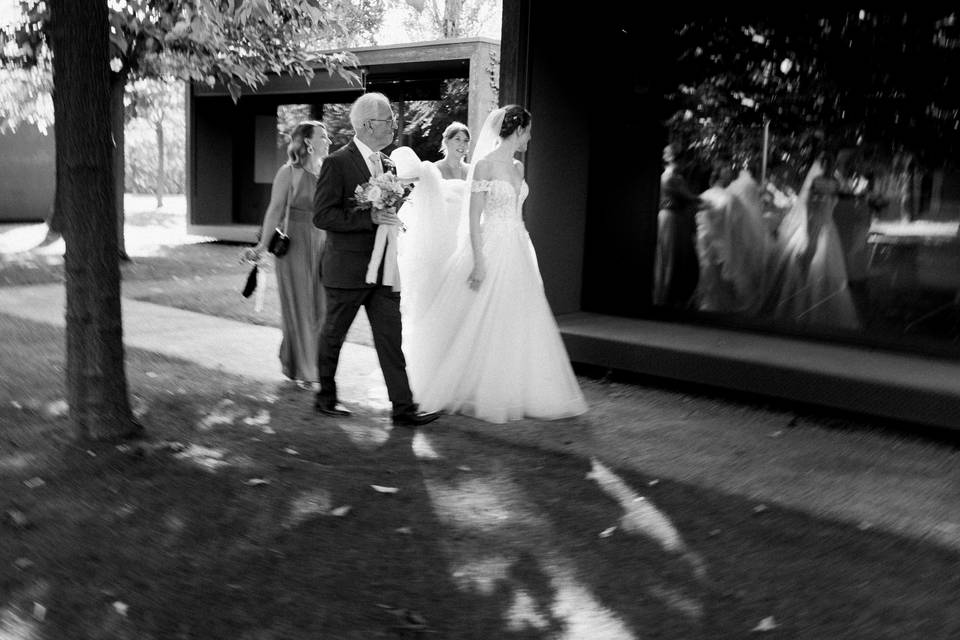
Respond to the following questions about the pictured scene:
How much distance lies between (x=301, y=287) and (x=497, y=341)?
1.93m

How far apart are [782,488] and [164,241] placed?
66.9 ft

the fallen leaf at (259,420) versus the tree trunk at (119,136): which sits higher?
the tree trunk at (119,136)

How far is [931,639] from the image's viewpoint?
11.9 feet

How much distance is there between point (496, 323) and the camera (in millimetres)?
6926

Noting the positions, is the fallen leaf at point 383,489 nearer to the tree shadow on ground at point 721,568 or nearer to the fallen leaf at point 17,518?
the tree shadow on ground at point 721,568

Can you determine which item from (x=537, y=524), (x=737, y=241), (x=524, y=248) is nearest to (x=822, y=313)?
(x=737, y=241)

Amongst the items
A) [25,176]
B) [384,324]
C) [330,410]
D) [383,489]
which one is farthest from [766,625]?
[25,176]

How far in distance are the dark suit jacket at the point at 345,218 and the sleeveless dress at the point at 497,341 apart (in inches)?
30.9

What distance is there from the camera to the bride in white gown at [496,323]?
6.91m

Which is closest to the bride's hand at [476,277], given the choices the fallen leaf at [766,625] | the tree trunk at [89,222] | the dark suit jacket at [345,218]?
the dark suit jacket at [345,218]

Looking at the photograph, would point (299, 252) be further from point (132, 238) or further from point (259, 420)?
point (132, 238)

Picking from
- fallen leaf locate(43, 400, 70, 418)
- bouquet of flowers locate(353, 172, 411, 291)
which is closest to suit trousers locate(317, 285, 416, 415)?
bouquet of flowers locate(353, 172, 411, 291)

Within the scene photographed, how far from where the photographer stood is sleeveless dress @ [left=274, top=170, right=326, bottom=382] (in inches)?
312

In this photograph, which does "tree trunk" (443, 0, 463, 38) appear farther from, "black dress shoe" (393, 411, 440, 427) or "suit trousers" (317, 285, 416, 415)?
"black dress shoe" (393, 411, 440, 427)
